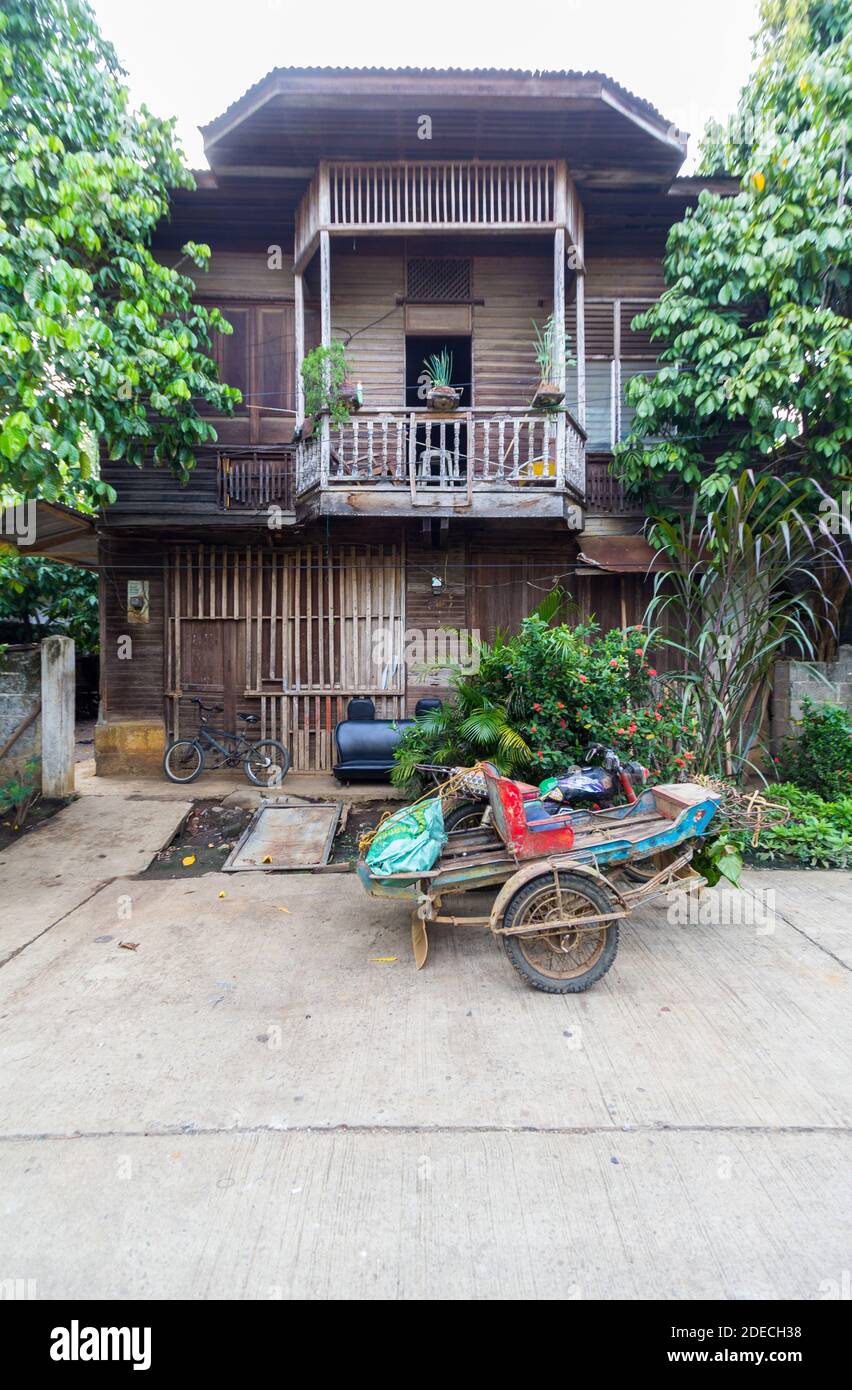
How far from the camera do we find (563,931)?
4094 mm

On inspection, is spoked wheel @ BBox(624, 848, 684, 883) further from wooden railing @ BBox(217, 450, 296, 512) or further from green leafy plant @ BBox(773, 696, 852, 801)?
wooden railing @ BBox(217, 450, 296, 512)

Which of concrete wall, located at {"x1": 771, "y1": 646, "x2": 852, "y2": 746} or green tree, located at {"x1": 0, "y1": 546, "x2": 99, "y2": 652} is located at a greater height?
green tree, located at {"x1": 0, "y1": 546, "x2": 99, "y2": 652}

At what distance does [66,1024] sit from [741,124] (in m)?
11.8

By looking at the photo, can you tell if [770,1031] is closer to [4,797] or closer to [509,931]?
[509,931]

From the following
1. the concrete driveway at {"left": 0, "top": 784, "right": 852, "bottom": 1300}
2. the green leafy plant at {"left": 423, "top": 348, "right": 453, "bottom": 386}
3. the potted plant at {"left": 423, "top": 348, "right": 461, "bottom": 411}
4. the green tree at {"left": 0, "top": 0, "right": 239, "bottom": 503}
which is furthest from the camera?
the green leafy plant at {"left": 423, "top": 348, "right": 453, "bottom": 386}

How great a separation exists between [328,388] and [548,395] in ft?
8.31

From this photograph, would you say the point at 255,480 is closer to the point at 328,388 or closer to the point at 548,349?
the point at 328,388

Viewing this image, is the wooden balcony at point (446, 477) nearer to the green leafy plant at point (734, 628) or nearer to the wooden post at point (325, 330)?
the wooden post at point (325, 330)

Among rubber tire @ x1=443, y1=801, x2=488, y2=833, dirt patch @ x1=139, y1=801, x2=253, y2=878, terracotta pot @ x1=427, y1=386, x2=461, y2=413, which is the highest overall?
terracotta pot @ x1=427, y1=386, x2=461, y2=413

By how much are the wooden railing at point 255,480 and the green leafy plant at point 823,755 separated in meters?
6.76

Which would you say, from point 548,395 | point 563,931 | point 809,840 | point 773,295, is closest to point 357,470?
point 548,395

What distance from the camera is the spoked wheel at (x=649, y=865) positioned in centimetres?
461

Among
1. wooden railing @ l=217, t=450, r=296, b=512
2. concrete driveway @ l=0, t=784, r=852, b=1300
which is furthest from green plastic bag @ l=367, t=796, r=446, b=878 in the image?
wooden railing @ l=217, t=450, r=296, b=512

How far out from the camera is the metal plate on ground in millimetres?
6469
